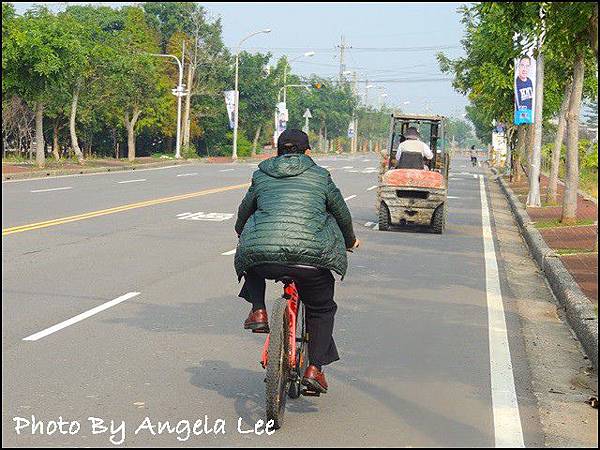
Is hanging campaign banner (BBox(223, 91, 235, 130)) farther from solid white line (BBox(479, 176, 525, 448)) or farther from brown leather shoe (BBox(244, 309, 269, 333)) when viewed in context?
brown leather shoe (BBox(244, 309, 269, 333))

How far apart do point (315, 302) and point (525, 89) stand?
22.5 meters

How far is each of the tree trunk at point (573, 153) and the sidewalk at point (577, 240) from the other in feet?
1.10

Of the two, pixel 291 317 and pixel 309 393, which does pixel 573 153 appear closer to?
pixel 309 393

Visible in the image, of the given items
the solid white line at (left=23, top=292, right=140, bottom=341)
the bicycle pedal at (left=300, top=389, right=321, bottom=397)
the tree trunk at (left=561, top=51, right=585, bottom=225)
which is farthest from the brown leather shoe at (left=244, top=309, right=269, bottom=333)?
the tree trunk at (left=561, top=51, right=585, bottom=225)

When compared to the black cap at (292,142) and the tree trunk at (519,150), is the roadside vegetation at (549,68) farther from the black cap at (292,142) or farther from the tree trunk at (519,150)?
the black cap at (292,142)

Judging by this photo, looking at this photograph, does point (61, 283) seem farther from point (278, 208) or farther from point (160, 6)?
point (160, 6)

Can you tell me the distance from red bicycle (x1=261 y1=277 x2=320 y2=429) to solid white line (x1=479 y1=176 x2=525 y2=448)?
3.99 ft

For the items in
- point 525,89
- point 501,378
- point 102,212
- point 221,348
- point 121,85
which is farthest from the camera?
point 121,85

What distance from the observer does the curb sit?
9523mm

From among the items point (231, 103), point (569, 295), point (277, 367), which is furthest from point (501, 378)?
point (231, 103)

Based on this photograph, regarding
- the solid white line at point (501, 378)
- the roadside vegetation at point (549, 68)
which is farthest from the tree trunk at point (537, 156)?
the solid white line at point (501, 378)

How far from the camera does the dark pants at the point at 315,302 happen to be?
6793mm

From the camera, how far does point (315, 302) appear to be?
6.89 m

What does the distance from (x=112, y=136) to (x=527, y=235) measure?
5703 cm
